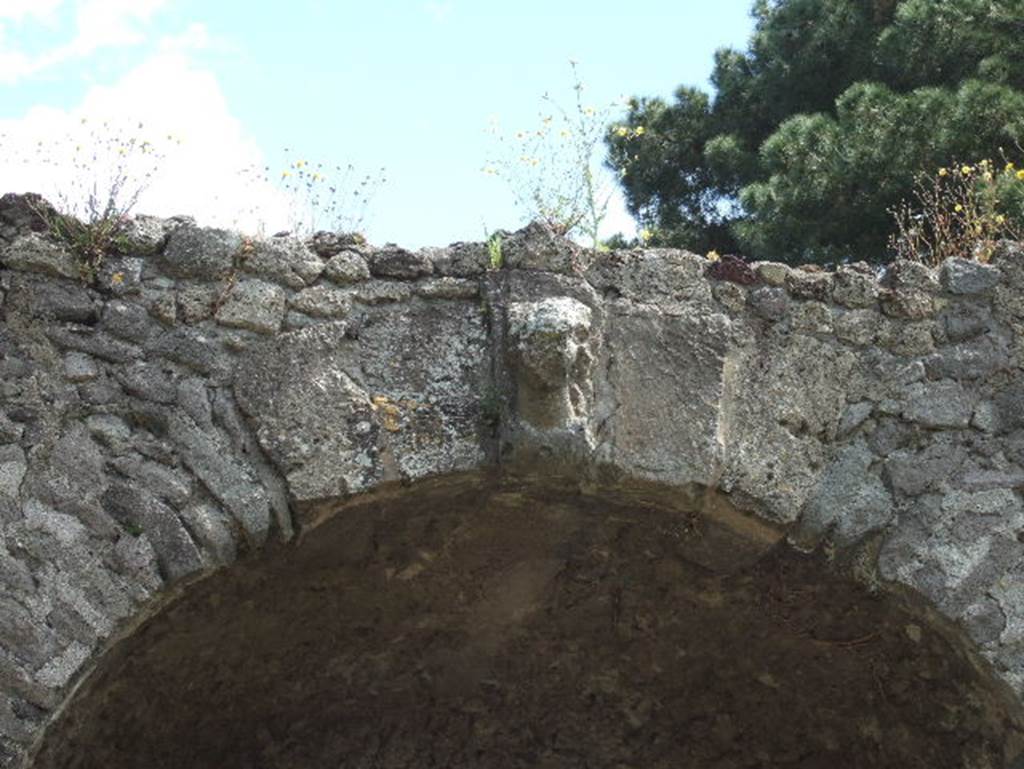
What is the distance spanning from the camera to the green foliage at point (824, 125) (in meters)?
8.02

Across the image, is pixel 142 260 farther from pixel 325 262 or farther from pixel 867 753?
pixel 867 753

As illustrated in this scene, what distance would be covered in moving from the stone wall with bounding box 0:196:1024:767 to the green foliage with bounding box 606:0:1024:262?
2409 mm

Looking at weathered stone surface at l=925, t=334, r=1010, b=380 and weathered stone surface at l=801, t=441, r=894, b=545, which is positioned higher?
weathered stone surface at l=925, t=334, r=1010, b=380

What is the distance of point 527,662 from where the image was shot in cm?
602

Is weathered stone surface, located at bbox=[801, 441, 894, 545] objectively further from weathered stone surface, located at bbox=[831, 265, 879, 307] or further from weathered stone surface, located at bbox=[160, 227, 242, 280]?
weathered stone surface, located at bbox=[160, 227, 242, 280]

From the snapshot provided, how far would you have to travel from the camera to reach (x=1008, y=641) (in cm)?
479

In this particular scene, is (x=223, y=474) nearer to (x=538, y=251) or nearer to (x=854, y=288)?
(x=538, y=251)

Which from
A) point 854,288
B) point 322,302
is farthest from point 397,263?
point 854,288

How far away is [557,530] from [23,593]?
68.7 inches

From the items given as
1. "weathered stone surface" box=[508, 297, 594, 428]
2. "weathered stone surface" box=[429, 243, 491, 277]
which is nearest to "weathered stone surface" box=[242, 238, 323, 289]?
"weathered stone surface" box=[429, 243, 491, 277]

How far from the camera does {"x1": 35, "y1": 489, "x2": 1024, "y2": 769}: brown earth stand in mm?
5141

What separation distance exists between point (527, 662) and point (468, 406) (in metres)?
1.57

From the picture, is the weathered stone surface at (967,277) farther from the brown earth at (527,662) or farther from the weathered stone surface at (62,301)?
the weathered stone surface at (62,301)

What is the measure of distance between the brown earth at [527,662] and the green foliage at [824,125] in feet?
7.32
